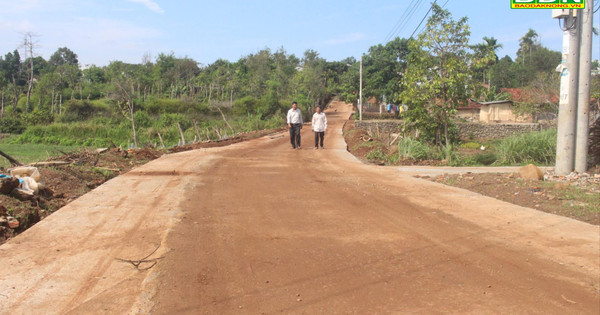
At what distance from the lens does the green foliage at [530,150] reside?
15258 millimetres

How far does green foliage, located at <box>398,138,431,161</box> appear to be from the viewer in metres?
14.9

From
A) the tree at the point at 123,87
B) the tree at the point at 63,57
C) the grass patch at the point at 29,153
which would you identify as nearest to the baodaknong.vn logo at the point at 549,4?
the grass patch at the point at 29,153

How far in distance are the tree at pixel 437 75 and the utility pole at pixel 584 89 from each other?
602cm

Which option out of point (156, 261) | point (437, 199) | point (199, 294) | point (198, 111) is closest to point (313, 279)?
point (199, 294)

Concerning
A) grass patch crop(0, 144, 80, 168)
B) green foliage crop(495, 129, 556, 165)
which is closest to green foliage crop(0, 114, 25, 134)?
grass patch crop(0, 144, 80, 168)

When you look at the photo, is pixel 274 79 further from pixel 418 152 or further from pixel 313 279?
pixel 313 279

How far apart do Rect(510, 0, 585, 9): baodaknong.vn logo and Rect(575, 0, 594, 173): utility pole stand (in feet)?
0.59

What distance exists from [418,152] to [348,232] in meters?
9.57

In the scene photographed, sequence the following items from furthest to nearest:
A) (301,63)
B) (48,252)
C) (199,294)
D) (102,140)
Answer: (301,63) < (102,140) < (48,252) < (199,294)

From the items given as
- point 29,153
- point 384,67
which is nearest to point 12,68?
point 29,153

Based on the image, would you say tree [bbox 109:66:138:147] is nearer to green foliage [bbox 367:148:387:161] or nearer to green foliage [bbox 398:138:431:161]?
green foliage [bbox 367:148:387:161]

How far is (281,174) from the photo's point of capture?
10.9m

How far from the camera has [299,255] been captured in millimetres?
5184

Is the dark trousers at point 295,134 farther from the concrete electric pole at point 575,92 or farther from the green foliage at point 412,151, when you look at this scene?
the concrete electric pole at point 575,92
